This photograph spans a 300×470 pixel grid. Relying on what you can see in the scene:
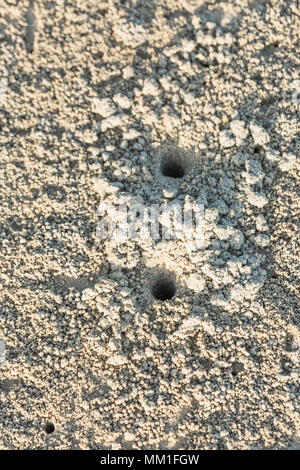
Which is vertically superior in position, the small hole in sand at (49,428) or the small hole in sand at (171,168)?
the small hole in sand at (171,168)

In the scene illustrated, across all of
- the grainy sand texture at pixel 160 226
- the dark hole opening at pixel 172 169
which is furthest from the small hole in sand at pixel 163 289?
the dark hole opening at pixel 172 169

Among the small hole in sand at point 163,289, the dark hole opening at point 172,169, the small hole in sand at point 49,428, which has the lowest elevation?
the small hole in sand at point 49,428

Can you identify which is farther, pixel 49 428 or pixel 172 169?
pixel 172 169

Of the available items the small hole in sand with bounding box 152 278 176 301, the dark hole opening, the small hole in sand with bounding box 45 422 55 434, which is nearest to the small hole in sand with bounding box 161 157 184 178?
the dark hole opening

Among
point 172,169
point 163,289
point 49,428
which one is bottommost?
point 49,428

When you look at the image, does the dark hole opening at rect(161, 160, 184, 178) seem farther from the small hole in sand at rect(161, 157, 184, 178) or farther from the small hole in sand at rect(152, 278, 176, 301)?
the small hole in sand at rect(152, 278, 176, 301)

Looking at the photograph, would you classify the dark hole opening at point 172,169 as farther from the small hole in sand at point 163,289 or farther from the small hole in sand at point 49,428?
the small hole in sand at point 49,428

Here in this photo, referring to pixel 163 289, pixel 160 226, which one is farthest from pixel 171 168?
pixel 163 289

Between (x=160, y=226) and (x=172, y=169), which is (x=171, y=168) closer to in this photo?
(x=172, y=169)
